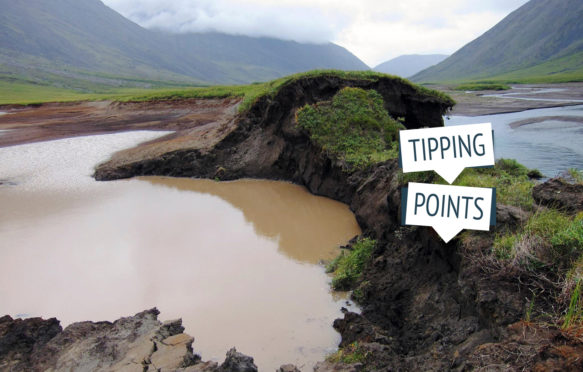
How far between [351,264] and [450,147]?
3.56 meters

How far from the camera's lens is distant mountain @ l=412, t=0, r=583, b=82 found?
93.1 meters

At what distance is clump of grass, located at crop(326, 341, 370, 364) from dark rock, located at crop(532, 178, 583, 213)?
316 cm

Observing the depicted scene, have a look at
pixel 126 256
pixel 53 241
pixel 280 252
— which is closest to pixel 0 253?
pixel 53 241

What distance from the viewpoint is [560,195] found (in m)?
5.62

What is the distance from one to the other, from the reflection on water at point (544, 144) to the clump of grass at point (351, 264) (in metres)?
7.69

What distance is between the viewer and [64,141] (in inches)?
902

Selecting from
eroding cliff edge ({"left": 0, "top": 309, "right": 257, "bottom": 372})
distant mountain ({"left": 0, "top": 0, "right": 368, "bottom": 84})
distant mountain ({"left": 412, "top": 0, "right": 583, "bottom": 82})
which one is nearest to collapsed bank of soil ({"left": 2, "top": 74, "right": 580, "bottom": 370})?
eroding cliff edge ({"left": 0, "top": 309, "right": 257, "bottom": 372})

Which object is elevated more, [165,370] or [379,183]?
[379,183]

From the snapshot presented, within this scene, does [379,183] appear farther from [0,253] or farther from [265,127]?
[0,253]

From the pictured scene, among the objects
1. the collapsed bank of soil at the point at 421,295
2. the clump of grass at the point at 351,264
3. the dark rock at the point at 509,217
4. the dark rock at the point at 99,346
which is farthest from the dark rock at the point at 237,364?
the dark rock at the point at 509,217

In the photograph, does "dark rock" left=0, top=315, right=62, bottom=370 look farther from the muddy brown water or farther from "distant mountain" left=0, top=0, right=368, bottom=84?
"distant mountain" left=0, top=0, right=368, bottom=84

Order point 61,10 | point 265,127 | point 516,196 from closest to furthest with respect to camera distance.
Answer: point 516,196 < point 265,127 < point 61,10

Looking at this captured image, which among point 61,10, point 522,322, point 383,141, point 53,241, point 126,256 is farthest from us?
point 61,10

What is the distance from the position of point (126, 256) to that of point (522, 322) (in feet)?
26.4
